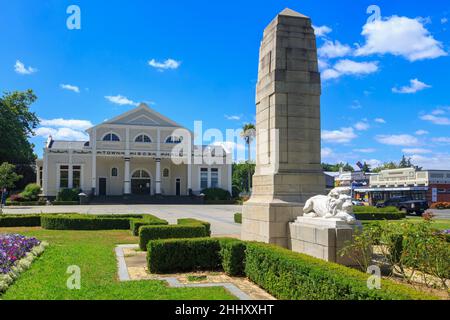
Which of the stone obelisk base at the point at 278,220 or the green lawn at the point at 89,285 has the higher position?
the stone obelisk base at the point at 278,220

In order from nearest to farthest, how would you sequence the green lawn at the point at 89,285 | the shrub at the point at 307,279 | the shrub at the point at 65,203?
the shrub at the point at 307,279 < the green lawn at the point at 89,285 < the shrub at the point at 65,203

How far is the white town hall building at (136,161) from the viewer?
4844cm

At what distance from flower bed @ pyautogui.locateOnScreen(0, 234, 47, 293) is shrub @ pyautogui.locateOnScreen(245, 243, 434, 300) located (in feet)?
15.7

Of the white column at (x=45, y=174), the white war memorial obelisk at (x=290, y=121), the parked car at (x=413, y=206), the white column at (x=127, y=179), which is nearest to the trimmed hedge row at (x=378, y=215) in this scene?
the parked car at (x=413, y=206)

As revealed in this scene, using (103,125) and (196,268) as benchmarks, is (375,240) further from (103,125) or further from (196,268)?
(103,125)

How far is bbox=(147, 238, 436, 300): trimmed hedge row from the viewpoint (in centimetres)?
546

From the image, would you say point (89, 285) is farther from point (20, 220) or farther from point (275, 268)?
point (20, 220)

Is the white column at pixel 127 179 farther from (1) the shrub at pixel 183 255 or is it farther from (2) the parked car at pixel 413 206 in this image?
(1) the shrub at pixel 183 255

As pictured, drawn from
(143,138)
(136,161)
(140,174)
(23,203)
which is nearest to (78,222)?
(23,203)

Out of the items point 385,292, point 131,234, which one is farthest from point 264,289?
point 131,234

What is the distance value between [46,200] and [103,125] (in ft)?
34.9

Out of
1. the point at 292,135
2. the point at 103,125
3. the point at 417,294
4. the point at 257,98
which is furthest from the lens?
the point at 103,125

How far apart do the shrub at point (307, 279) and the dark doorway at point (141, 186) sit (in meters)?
44.5
